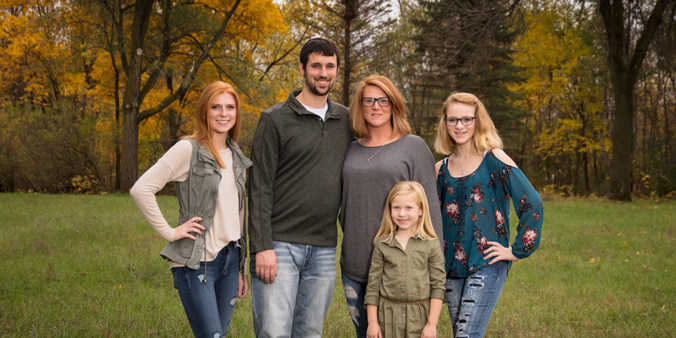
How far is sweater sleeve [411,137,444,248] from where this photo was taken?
298 cm

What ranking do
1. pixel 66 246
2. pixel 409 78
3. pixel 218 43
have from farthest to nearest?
pixel 409 78 < pixel 218 43 < pixel 66 246

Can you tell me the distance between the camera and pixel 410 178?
3082 millimetres

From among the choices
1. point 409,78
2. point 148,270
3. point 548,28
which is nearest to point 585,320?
point 148,270

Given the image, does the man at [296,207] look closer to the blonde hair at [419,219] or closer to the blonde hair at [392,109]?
the blonde hair at [392,109]

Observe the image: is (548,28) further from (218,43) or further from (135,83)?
(135,83)

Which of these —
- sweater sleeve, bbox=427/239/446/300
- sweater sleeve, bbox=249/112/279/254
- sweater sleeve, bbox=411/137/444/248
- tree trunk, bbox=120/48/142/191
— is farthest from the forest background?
sweater sleeve, bbox=427/239/446/300

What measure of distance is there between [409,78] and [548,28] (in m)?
8.69

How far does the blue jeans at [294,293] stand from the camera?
2957 mm

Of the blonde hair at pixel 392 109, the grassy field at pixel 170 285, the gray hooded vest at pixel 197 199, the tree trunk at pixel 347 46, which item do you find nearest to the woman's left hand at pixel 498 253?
the blonde hair at pixel 392 109

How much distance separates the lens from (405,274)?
2.88 m

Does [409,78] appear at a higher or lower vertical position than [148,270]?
higher

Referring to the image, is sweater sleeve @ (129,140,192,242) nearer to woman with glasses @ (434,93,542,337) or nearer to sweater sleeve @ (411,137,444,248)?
sweater sleeve @ (411,137,444,248)

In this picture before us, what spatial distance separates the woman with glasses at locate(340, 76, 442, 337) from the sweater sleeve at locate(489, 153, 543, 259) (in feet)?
1.52

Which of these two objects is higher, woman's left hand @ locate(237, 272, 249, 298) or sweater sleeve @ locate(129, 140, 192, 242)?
sweater sleeve @ locate(129, 140, 192, 242)
